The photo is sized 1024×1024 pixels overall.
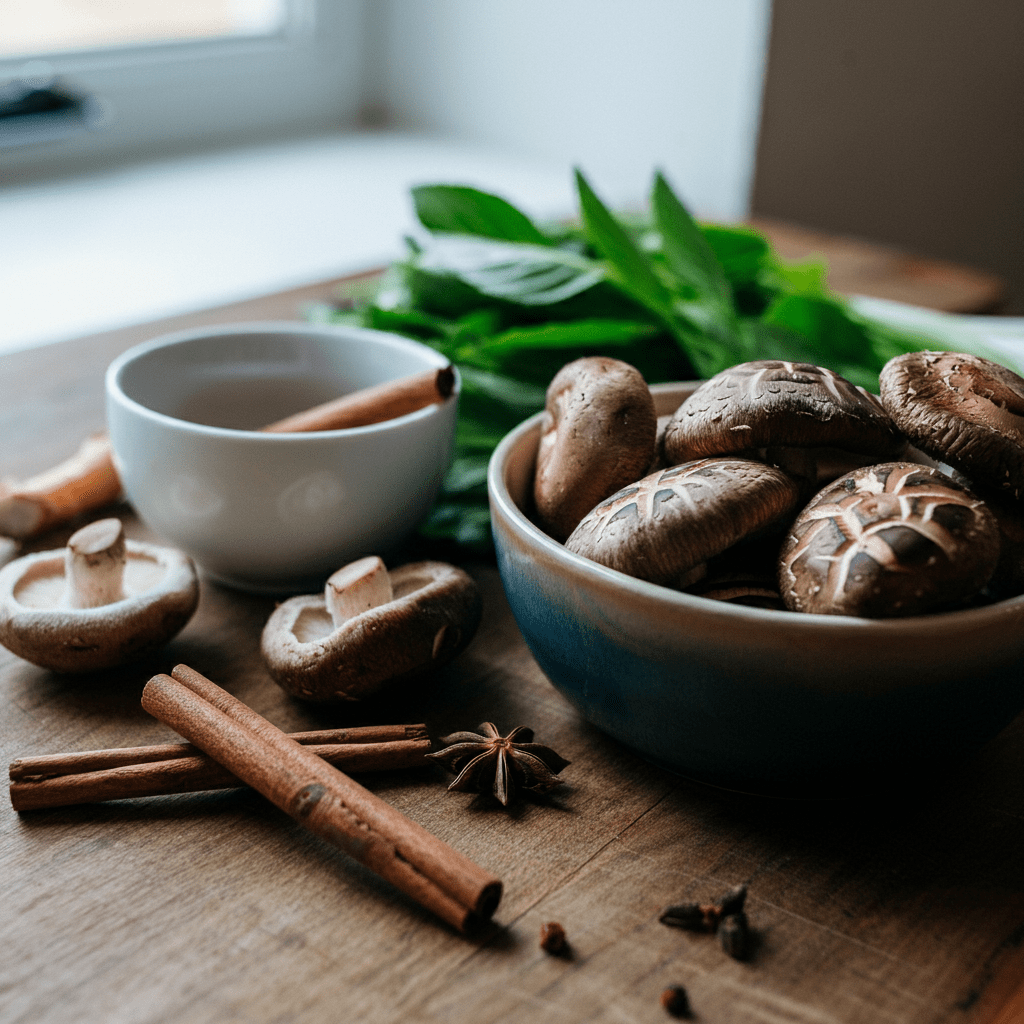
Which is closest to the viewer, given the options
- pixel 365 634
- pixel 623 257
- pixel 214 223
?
pixel 365 634

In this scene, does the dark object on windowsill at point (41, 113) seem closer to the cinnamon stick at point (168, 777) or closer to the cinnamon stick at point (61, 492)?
the cinnamon stick at point (61, 492)

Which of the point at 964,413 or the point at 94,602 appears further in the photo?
the point at 94,602

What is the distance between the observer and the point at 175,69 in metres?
2.43

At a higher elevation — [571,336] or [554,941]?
[571,336]

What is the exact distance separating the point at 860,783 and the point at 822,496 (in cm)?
19

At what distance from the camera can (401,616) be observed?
0.79m

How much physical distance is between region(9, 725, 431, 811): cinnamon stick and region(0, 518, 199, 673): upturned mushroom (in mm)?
99

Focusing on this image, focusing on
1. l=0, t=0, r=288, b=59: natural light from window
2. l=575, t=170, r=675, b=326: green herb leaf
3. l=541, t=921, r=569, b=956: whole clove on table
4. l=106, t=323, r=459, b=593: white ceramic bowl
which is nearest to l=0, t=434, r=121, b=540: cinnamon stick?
l=106, t=323, r=459, b=593: white ceramic bowl

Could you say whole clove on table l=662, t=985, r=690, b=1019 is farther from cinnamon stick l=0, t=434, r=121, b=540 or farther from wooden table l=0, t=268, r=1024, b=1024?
cinnamon stick l=0, t=434, r=121, b=540

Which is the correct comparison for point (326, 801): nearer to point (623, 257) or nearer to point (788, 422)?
point (788, 422)

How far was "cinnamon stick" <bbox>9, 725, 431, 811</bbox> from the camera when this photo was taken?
27.5 inches

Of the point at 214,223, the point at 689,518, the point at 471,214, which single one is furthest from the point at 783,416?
the point at 214,223

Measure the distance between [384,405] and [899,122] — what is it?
203 cm

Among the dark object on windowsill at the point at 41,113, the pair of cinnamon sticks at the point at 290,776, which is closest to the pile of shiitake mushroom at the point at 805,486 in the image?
the pair of cinnamon sticks at the point at 290,776
